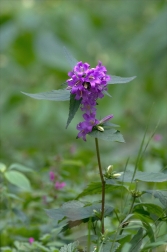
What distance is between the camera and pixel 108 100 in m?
5.63

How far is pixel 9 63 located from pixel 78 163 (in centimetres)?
341

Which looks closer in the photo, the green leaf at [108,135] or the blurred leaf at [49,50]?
the green leaf at [108,135]

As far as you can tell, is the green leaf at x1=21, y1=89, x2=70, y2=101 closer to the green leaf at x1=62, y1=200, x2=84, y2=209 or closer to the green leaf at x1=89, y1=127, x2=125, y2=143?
the green leaf at x1=89, y1=127, x2=125, y2=143

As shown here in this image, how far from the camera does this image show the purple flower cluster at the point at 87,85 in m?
1.54

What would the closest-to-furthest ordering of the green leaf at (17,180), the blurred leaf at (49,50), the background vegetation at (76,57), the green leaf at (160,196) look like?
the green leaf at (160,196)
the green leaf at (17,180)
the background vegetation at (76,57)
the blurred leaf at (49,50)

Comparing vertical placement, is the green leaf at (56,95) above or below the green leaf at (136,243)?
above

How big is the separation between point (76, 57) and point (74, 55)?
0.29 feet

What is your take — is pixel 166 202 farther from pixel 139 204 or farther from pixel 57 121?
pixel 57 121

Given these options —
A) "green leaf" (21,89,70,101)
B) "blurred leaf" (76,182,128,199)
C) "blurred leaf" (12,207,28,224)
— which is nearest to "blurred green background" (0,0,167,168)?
"blurred leaf" (12,207,28,224)

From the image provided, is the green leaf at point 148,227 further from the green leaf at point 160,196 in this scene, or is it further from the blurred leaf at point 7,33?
the blurred leaf at point 7,33

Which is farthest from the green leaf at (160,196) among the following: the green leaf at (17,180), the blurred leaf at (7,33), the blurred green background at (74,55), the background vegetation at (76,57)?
the blurred leaf at (7,33)

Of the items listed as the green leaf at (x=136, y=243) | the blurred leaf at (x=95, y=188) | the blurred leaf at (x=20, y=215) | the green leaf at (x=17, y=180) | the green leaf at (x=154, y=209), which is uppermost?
the green leaf at (x=17, y=180)

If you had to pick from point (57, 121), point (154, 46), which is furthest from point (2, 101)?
point (154, 46)

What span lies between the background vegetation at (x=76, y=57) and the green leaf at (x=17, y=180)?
5.98 feet
